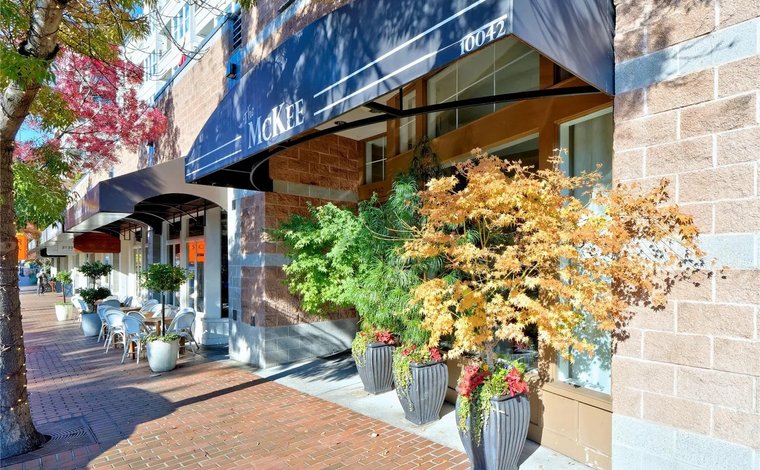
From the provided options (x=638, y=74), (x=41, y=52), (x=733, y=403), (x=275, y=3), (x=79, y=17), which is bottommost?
(x=733, y=403)

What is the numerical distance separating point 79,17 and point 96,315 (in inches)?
354

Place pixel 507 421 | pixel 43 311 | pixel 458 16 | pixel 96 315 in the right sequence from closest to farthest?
pixel 458 16 → pixel 507 421 → pixel 96 315 → pixel 43 311

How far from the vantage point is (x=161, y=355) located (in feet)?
→ 27.0

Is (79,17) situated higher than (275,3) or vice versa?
(275,3)

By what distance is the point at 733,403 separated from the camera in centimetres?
296

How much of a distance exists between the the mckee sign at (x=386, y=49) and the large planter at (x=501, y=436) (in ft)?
9.58

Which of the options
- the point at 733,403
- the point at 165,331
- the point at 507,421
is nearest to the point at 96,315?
the point at 165,331

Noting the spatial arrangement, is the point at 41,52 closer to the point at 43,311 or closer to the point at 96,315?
the point at 96,315

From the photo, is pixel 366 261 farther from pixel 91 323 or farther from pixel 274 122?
pixel 91 323


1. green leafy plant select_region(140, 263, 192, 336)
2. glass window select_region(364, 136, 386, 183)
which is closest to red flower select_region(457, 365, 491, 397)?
glass window select_region(364, 136, 386, 183)

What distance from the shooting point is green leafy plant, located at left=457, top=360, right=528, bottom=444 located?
4.21 metres

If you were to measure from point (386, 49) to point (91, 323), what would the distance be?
12.8 meters

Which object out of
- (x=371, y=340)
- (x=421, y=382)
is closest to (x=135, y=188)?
(x=371, y=340)

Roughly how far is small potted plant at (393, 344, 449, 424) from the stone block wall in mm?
2258
